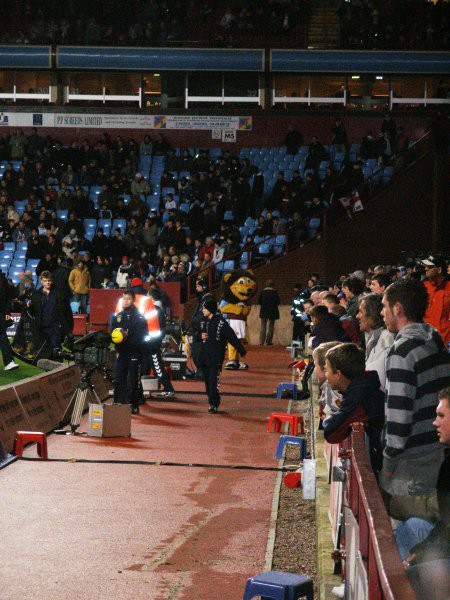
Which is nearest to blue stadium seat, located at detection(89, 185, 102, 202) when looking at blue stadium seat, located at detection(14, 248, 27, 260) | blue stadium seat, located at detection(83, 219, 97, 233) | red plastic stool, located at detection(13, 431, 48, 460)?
blue stadium seat, located at detection(83, 219, 97, 233)

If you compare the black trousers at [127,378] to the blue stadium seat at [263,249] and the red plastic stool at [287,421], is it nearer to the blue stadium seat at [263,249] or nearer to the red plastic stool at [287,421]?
the red plastic stool at [287,421]

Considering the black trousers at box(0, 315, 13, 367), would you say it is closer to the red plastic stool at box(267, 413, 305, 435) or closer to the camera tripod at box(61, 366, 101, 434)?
the camera tripod at box(61, 366, 101, 434)

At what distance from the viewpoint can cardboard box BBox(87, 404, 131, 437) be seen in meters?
14.5

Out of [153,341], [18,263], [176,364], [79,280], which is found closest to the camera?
[153,341]

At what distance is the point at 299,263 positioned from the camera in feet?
108

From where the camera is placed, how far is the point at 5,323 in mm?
19484

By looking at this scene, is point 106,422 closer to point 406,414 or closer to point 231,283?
point 406,414

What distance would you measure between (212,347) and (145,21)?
29.3 meters

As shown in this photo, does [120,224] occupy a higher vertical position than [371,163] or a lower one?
lower

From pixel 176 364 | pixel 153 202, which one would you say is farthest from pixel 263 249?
pixel 176 364

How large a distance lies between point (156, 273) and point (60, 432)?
17905 millimetres

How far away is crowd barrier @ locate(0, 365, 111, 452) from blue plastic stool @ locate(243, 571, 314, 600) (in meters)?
6.55

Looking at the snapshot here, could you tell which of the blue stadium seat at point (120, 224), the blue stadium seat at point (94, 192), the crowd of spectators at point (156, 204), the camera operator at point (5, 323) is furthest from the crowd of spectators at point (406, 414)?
the blue stadium seat at point (94, 192)

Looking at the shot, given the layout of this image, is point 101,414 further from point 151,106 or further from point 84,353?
point 151,106
